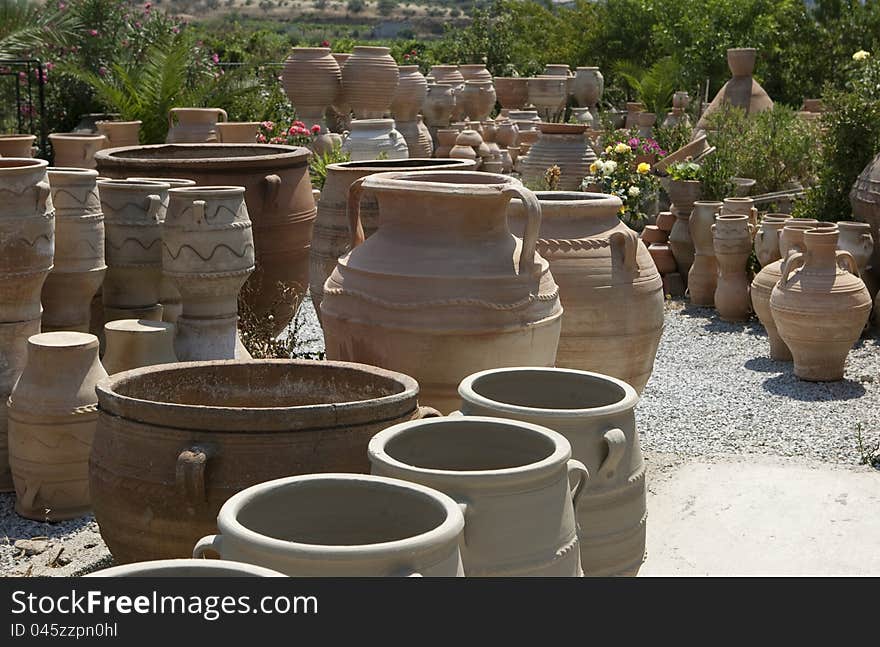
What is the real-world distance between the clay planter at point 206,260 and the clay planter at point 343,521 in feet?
7.98

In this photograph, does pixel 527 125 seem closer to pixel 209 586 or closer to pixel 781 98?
pixel 781 98

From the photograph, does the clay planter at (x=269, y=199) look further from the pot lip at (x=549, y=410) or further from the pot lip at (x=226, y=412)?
the pot lip at (x=549, y=410)

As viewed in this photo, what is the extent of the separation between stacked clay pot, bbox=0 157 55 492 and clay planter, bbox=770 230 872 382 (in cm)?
450

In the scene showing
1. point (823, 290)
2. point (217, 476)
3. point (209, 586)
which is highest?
point (209, 586)

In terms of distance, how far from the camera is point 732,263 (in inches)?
348

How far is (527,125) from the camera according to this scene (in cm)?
1495

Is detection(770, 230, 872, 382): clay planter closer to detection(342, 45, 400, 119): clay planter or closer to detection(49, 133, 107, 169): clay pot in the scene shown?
detection(49, 133, 107, 169): clay pot

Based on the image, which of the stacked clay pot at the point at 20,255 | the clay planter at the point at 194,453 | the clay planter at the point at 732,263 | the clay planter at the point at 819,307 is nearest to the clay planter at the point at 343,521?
the clay planter at the point at 194,453

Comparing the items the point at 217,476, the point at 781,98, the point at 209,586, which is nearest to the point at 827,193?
the point at 217,476

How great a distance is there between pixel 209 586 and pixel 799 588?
1046mm

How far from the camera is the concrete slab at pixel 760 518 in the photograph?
4664 millimetres

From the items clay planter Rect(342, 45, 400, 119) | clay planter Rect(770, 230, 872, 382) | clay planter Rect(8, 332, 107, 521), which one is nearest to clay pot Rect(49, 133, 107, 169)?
clay planter Rect(8, 332, 107, 521)

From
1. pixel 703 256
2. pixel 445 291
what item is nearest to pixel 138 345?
pixel 445 291

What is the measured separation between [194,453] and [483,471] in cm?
79
